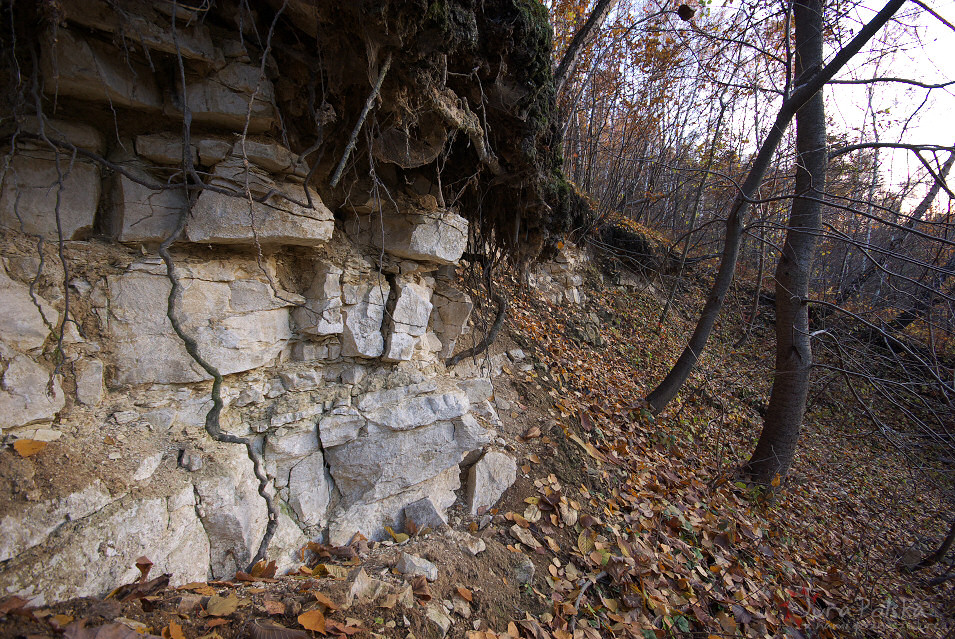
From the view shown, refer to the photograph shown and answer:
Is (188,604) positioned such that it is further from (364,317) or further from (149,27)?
(149,27)

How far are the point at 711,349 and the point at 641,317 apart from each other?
6.40 feet

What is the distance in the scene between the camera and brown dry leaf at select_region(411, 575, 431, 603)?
7.13 ft

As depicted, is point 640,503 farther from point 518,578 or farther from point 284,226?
point 284,226

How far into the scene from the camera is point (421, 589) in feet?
7.21

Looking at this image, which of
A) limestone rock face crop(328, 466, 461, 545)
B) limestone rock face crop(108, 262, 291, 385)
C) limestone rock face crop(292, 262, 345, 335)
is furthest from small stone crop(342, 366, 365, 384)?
limestone rock face crop(328, 466, 461, 545)

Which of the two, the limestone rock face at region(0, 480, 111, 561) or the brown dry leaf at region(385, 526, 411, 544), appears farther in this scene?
the brown dry leaf at region(385, 526, 411, 544)

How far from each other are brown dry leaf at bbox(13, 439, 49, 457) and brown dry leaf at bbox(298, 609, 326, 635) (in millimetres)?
1421

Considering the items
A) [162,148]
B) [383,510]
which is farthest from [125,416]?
[383,510]

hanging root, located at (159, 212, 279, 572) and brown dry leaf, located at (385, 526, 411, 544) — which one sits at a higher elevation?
hanging root, located at (159, 212, 279, 572)

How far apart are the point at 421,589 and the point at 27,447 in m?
2.00

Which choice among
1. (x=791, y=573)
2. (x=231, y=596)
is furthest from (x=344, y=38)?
(x=791, y=573)

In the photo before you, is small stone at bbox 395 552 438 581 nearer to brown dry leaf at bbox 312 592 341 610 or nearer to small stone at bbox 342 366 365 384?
brown dry leaf at bbox 312 592 341 610

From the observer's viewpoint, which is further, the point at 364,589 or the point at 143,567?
the point at 364,589

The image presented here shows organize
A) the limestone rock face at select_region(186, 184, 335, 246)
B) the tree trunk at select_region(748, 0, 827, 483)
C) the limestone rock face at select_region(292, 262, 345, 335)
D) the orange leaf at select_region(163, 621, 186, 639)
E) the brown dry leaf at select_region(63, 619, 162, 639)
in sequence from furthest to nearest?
the tree trunk at select_region(748, 0, 827, 483) < the limestone rock face at select_region(292, 262, 345, 335) < the limestone rock face at select_region(186, 184, 335, 246) < the orange leaf at select_region(163, 621, 186, 639) < the brown dry leaf at select_region(63, 619, 162, 639)
